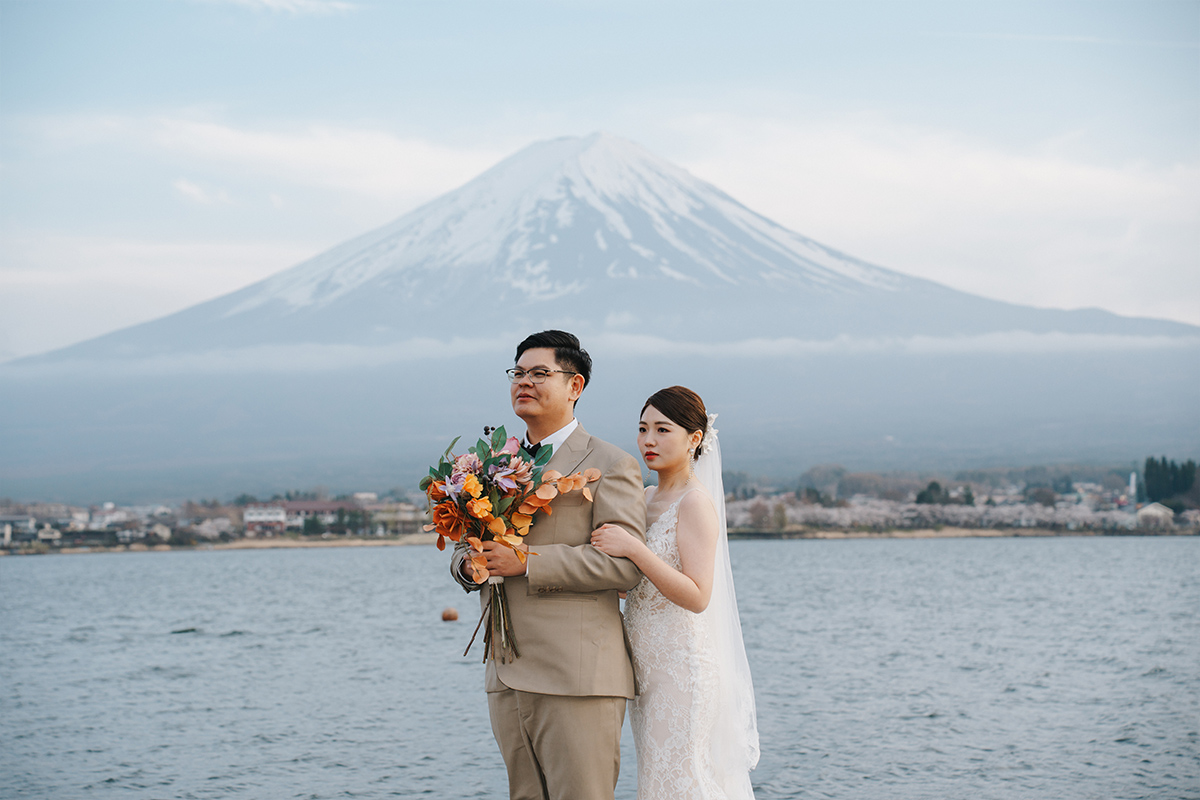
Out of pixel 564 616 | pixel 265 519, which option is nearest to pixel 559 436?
pixel 564 616

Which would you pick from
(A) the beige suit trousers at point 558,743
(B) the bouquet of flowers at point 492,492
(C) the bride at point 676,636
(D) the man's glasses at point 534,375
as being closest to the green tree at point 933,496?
(C) the bride at point 676,636

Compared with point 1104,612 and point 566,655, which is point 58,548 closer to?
point 1104,612

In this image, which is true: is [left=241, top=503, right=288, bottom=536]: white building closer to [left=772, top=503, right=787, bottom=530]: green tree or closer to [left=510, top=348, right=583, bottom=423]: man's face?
[left=772, top=503, right=787, bottom=530]: green tree

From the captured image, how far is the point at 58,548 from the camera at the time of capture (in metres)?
105

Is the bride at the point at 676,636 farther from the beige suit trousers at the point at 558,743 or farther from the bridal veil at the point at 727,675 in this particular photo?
the beige suit trousers at the point at 558,743

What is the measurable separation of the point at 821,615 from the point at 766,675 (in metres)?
13.2

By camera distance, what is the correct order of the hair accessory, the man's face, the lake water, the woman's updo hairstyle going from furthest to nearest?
the lake water
the hair accessory
the woman's updo hairstyle
the man's face

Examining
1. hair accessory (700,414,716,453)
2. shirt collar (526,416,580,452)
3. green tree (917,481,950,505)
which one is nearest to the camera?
shirt collar (526,416,580,452)

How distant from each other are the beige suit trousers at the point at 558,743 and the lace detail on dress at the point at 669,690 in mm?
366

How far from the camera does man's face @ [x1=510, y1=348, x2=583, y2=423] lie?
4684 millimetres

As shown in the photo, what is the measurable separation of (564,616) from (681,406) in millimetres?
1085

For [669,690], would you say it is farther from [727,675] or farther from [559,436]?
[559,436]

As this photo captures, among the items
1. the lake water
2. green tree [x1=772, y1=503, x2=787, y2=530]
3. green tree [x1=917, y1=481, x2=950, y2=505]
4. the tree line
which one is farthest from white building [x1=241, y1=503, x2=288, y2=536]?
the tree line

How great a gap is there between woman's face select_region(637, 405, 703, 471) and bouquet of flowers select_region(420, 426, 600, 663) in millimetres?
629
